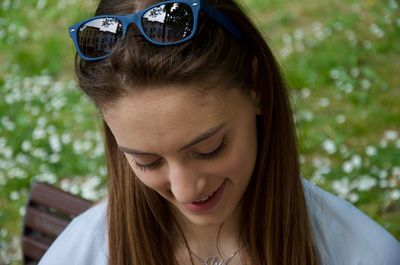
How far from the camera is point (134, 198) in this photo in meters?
1.83

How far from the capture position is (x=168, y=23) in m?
1.43

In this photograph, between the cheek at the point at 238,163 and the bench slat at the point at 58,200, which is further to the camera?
the bench slat at the point at 58,200

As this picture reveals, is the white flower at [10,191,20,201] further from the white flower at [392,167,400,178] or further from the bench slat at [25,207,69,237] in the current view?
the white flower at [392,167,400,178]

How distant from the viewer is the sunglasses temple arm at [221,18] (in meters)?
1.47

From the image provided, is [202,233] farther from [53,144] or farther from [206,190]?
[53,144]

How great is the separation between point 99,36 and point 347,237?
83 centimetres

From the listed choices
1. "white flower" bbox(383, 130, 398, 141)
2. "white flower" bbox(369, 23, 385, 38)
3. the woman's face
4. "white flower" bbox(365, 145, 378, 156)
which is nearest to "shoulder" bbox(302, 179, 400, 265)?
the woman's face

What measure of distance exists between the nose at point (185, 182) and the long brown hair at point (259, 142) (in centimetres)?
19

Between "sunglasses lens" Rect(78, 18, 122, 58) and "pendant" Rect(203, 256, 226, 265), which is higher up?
"sunglasses lens" Rect(78, 18, 122, 58)

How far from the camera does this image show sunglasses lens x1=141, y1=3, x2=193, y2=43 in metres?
1.43

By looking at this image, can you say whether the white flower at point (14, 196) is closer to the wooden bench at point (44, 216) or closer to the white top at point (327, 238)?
the wooden bench at point (44, 216)

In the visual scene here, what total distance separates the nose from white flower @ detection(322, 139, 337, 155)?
6.84 feet

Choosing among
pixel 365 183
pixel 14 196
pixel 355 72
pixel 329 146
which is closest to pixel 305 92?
pixel 355 72

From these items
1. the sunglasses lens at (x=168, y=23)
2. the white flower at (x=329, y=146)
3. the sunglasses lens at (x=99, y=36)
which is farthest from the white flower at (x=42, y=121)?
the sunglasses lens at (x=168, y=23)
